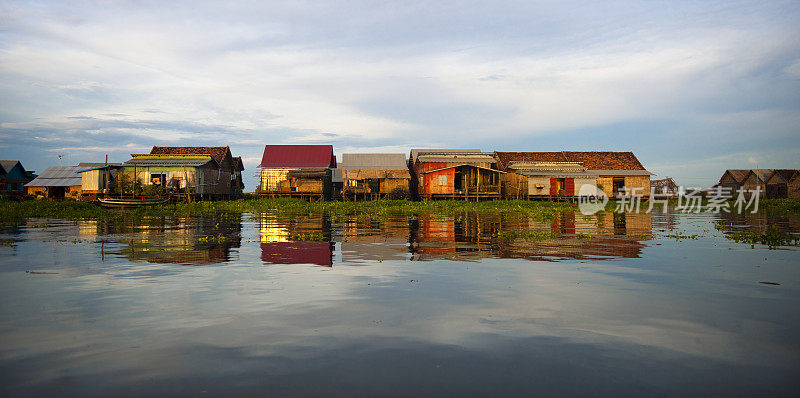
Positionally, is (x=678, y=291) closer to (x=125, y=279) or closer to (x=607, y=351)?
(x=607, y=351)

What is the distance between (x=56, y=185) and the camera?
194 feet

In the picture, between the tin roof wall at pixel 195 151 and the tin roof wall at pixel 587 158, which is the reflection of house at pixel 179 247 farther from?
the tin roof wall at pixel 587 158

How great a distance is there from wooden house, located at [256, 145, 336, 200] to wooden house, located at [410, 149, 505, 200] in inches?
389

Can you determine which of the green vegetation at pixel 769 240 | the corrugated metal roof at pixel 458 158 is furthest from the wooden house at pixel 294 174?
the green vegetation at pixel 769 240

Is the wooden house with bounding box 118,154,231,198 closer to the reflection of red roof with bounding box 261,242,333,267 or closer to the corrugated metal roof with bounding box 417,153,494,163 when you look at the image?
the corrugated metal roof with bounding box 417,153,494,163

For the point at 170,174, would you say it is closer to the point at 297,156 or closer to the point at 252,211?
the point at 297,156

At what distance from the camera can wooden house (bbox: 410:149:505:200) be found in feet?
153

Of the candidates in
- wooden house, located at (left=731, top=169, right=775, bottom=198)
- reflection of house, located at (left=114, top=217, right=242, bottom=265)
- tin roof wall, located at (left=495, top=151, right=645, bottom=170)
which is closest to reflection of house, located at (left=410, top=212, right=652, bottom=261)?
reflection of house, located at (left=114, top=217, right=242, bottom=265)

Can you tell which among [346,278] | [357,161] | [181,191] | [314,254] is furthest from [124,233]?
[357,161]

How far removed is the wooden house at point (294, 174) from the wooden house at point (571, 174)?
18.4 metres

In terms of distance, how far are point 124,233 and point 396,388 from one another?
14748 mm

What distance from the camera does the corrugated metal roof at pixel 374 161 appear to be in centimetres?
5128

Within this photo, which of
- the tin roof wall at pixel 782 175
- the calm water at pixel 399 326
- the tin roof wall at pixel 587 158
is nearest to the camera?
the calm water at pixel 399 326

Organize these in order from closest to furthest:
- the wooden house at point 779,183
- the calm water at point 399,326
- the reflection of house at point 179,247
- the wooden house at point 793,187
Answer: the calm water at point 399,326
the reflection of house at point 179,247
the wooden house at point 793,187
the wooden house at point 779,183
